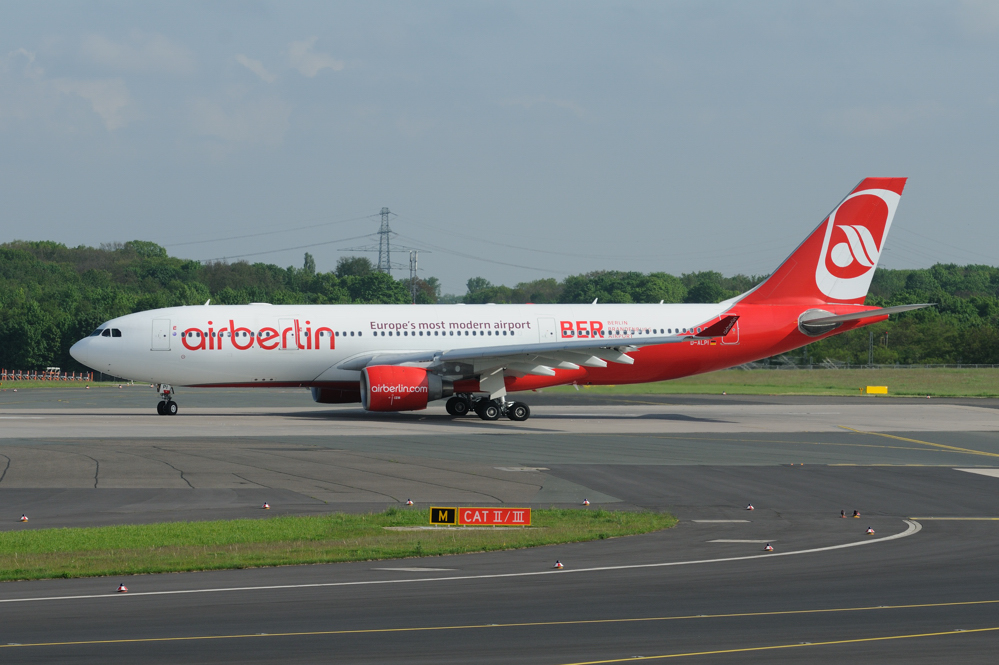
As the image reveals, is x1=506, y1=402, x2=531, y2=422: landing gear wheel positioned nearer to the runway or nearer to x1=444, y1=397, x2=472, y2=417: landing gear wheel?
x1=444, y1=397, x2=472, y2=417: landing gear wheel

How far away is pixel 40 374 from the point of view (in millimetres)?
98562

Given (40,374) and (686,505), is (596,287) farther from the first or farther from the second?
(686,505)

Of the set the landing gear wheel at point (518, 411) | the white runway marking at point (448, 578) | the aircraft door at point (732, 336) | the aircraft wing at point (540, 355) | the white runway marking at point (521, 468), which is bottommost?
the white runway marking at point (448, 578)

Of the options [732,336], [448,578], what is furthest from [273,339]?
[448,578]

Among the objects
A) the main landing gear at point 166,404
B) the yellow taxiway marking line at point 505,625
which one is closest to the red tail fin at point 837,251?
the main landing gear at point 166,404

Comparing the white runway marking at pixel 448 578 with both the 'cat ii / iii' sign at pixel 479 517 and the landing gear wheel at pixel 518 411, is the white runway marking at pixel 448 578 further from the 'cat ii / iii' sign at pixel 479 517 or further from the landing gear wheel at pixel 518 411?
the landing gear wheel at pixel 518 411

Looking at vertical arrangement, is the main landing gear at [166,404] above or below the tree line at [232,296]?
below

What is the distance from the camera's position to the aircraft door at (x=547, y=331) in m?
42.8

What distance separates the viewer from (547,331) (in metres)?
42.9

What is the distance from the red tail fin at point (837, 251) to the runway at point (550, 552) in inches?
347

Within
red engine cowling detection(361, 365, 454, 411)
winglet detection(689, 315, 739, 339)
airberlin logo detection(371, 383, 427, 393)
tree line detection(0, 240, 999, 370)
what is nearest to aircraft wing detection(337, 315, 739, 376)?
winglet detection(689, 315, 739, 339)

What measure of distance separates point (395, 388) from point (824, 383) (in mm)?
43760

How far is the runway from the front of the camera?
1021 cm

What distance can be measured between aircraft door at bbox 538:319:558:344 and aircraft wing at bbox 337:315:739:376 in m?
2.42
